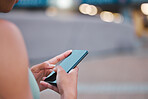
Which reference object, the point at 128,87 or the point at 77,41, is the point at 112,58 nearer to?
the point at 77,41

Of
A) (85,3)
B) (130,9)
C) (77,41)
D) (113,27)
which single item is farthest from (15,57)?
(130,9)

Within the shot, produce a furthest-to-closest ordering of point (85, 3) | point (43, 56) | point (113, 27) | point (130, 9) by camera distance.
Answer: point (130, 9) → point (85, 3) → point (113, 27) → point (43, 56)

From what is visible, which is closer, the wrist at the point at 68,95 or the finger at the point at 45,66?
the wrist at the point at 68,95

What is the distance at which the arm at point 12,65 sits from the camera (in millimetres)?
462

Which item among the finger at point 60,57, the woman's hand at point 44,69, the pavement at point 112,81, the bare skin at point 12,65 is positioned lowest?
the pavement at point 112,81

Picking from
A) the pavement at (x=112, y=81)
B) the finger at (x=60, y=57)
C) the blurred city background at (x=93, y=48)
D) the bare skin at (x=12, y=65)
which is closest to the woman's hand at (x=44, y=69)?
the finger at (x=60, y=57)

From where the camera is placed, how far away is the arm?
462mm

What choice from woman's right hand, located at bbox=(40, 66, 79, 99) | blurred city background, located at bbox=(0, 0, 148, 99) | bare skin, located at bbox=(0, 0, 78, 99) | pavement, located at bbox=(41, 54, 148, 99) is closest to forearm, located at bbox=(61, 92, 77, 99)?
woman's right hand, located at bbox=(40, 66, 79, 99)

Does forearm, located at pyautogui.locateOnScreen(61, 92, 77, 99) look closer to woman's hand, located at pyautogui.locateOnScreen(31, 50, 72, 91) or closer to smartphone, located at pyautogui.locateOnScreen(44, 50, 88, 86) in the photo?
smartphone, located at pyautogui.locateOnScreen(44, 50, 88, 86)

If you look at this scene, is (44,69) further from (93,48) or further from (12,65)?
(93,48)

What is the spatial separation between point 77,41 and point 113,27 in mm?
1450

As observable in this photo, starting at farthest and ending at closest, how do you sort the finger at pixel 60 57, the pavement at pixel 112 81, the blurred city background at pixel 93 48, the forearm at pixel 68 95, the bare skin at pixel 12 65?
the blurred city background at pixel 93 48
the pavement at pixel 112 81
the finger at pixel 60 57
the forearm at pixel 68 95
the bare skin at pixel 12 65

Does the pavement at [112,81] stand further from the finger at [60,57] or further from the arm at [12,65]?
the arm at [12,65]

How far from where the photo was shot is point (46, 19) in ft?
15.2
